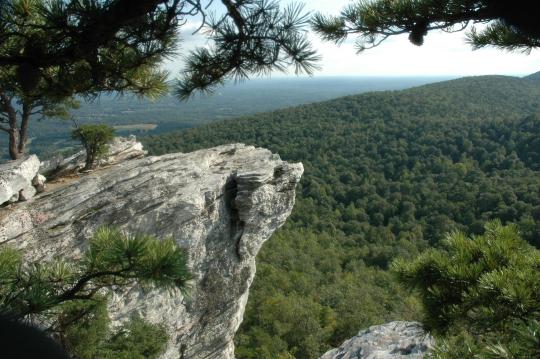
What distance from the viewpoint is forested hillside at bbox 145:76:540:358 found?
18859 millimetres

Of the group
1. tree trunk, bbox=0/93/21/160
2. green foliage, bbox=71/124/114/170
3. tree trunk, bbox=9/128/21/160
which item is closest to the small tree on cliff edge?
tree trunk, bbox=0/93/21/160

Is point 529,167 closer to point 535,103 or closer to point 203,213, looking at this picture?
point 535,103

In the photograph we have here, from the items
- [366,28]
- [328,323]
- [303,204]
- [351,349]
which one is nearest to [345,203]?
[303,204]

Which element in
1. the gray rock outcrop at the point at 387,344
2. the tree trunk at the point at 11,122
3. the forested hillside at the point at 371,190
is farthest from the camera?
the forested hillside at the point at 371,190

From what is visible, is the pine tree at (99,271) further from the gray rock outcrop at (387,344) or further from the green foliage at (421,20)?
the gray rock outcrop at (387,344)

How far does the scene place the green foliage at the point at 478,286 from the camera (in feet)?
7.68

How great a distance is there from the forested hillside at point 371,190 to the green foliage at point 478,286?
7335 mm

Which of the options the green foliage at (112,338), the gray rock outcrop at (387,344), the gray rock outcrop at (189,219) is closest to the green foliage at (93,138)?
the gray rock outcrop at (189,219)

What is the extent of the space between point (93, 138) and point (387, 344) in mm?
9095

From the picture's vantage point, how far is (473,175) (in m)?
35.0

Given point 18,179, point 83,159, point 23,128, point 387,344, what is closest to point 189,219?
point 18,179

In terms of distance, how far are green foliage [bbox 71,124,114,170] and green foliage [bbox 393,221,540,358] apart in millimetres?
8422

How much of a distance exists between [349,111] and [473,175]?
79.4ft

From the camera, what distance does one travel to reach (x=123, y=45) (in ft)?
7.38
